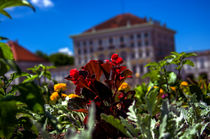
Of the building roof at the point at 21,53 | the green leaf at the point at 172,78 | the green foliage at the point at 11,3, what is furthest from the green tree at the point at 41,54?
the green foliage at the point at 11,3

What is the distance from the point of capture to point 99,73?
4.95 ft

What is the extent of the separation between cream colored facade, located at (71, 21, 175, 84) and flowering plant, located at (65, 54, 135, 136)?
54257 millimetres

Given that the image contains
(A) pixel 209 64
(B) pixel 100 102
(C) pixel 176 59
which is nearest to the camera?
(B) pixel 100 102

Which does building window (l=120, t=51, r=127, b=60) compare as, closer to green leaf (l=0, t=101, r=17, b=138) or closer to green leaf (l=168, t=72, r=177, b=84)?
green leaf (l=168, t=72, r=177, b=84)

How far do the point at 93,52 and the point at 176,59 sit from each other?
2435 inches

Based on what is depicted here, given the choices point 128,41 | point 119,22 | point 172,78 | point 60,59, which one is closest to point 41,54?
point 60,59

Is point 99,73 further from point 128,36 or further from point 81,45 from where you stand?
point 81,45

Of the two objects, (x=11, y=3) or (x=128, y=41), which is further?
(x=128, y=41)

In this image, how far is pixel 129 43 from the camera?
60125 mm

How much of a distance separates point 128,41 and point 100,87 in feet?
194

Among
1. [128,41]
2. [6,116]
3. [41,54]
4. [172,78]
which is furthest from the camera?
[41,54]

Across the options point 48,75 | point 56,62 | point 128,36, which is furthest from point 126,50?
point 48,75

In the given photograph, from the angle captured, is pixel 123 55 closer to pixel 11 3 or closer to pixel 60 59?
pixel 60 59

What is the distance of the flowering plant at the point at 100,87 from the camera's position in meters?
1.45
